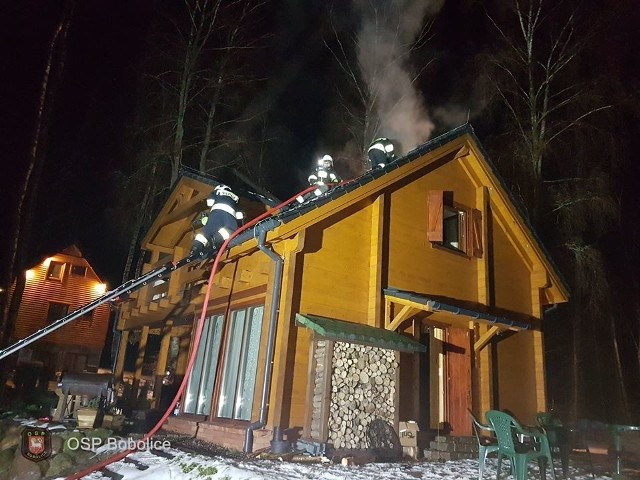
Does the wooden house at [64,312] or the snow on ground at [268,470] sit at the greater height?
the wooden house at [64,312]

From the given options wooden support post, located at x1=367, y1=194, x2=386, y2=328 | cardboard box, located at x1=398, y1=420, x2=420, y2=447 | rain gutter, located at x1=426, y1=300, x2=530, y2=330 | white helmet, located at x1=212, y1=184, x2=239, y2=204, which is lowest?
cardboard box, located at x1=398, y1=420, x2=420, y2=447

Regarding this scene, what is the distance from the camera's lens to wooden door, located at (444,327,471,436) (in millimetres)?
9773

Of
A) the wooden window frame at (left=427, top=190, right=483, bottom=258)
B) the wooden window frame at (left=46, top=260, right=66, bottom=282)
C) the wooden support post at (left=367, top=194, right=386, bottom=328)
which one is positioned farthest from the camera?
the wooden window frame at (left=46, top=260, right=66, bottom=282)

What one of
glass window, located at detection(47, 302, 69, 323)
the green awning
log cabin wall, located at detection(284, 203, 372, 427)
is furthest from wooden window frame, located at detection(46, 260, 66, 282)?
the green awning

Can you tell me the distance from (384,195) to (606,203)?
372 inches

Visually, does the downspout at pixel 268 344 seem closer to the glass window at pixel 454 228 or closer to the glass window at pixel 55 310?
the glass window at pixel 454 228

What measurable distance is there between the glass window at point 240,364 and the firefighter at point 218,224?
1521 mm

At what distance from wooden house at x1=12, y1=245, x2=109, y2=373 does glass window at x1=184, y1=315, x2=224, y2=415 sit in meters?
20.5

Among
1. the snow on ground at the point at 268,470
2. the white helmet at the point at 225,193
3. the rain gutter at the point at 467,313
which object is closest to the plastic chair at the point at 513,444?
the snow on ground at the point at 268,470

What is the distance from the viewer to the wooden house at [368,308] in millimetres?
7680

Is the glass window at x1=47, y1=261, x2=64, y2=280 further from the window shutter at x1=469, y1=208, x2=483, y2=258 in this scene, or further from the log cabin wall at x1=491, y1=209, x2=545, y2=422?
the log cabin wall at x1=491, y1=209, x2=545, y2=422

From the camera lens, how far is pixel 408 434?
8.02 m

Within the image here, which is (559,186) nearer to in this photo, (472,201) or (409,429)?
(472,201)

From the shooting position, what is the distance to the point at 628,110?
54.5ft
